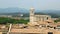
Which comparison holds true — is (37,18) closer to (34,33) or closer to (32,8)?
(32,8)

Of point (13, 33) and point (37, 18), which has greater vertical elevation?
point (13, 33)

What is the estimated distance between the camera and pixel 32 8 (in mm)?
25969

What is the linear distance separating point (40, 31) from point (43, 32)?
266 millimetres

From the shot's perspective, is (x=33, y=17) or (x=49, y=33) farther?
(x=33, y=17)

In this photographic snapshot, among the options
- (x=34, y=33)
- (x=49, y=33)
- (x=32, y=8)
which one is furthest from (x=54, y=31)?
(x=32, y=8)

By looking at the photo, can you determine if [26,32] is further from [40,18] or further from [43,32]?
[40,18]

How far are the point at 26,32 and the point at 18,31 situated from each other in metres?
0.55

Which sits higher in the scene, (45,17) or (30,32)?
(30,32)

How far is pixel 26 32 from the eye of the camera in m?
14.4

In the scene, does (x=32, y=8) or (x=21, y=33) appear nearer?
(x=21, y=33)

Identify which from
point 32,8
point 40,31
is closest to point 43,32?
point 40,31

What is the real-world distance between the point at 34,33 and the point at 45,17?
1293 cm

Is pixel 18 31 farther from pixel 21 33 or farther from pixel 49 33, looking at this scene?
pixel 49 33

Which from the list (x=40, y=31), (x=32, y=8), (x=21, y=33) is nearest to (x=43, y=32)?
(x=40, y=31)
